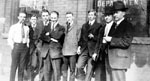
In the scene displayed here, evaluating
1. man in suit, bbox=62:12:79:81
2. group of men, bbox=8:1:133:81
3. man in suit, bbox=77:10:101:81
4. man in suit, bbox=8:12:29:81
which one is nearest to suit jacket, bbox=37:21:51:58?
group of men, bbox=8:1:133:81

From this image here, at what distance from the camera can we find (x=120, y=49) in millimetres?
3809

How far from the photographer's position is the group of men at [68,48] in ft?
13.8

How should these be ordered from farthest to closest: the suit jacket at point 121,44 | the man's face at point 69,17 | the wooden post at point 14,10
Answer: the wooden post at point 14,10
the man's face at point 69,17
the suit jacket at point 121,44

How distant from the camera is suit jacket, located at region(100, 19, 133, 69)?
147 inches

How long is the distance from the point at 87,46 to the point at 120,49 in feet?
3.94

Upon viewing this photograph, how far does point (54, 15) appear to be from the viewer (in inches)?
195

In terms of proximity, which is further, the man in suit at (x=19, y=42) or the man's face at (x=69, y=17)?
the man in suit at (x=19, y=42)

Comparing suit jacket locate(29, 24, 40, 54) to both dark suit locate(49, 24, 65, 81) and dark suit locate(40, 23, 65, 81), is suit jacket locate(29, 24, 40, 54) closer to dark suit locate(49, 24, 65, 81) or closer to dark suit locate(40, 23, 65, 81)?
dark suit locate(40, 23, 65, 81)

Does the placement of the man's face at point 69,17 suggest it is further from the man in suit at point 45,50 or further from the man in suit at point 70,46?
the man in suit at point 45,50

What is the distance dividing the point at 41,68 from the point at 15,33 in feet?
3.70

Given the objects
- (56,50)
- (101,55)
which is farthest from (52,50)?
(101,55)

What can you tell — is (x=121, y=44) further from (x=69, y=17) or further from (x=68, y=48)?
(x=69, y=17)

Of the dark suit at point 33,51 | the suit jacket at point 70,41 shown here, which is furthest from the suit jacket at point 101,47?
the dark suit at point 33,51

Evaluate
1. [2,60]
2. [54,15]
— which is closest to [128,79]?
[54,15]
